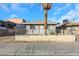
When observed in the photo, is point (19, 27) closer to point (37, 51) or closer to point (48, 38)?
point (48, 38)

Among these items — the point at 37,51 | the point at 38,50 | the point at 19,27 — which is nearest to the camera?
the point at 37,51

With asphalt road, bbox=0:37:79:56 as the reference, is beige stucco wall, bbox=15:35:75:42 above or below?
above

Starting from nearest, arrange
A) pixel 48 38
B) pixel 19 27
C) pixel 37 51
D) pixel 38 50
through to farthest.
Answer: pixel 37 51 → pixel 38 50 → pixel 48 38 → pixel 19 27

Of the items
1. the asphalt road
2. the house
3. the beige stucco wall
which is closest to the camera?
the asphalt road

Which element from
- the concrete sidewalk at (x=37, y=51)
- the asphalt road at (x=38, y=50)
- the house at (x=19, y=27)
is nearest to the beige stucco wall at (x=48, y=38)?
the house at (x=19, y=27)

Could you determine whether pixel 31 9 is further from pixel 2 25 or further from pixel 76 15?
pixel 2 25

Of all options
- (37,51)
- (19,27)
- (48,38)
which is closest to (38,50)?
(37,51)

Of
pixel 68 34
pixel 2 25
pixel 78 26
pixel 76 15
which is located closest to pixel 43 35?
pixel 68 34

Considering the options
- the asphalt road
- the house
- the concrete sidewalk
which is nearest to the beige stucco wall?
the house

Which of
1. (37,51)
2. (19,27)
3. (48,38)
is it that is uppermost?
(19,27)

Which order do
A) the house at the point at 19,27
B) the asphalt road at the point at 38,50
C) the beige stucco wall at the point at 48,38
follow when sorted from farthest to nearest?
the house at the point at 19,27
the beige stucco wall at the point at 48,38
the asphalt road at the point at 38,50

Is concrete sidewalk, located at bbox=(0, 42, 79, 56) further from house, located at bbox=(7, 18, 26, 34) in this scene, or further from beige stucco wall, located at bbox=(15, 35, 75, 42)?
house, located at bbox=(7, 18, 26, 34)

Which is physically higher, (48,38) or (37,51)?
(48,38)

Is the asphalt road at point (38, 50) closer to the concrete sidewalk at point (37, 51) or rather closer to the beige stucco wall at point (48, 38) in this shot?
the concrete sidewalk at point (37, 51)
